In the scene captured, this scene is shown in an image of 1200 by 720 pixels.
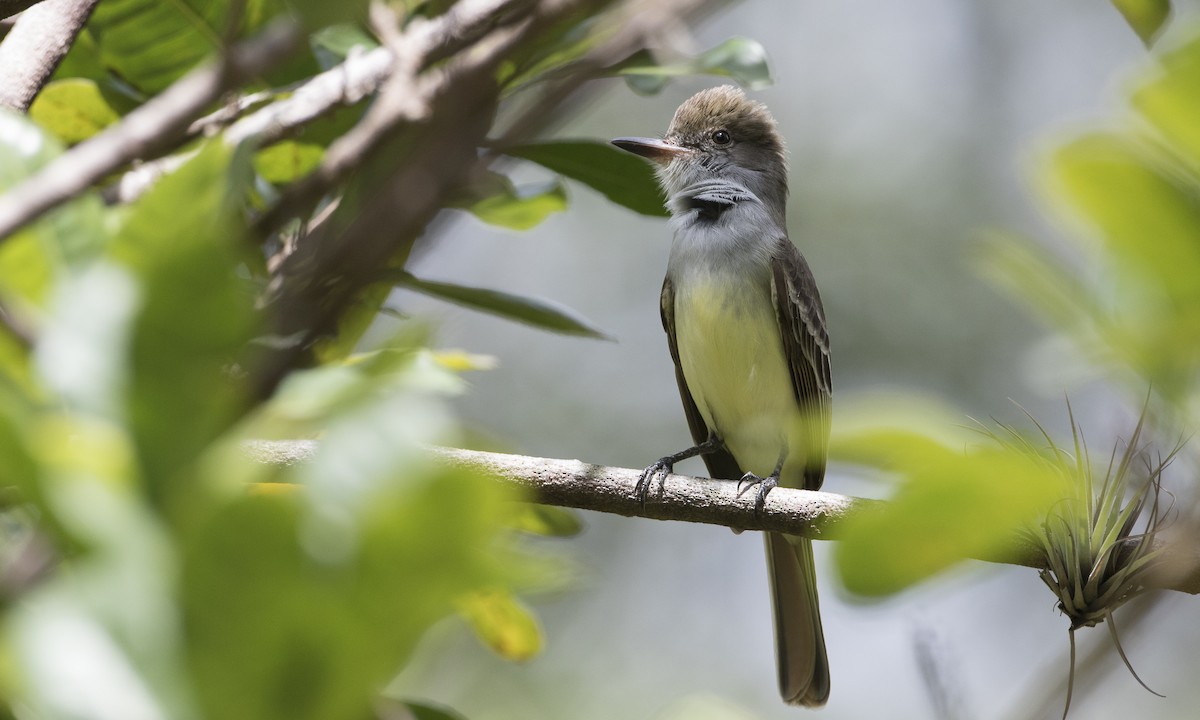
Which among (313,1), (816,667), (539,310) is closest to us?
(313,1)

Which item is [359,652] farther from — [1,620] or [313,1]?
[313,1]

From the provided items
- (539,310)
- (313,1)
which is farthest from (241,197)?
(539,310)

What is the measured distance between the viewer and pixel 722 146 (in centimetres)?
488

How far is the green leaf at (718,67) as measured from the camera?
2209 mm

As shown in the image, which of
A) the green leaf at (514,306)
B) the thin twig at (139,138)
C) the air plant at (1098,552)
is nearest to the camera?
the thin twig at (139,138)

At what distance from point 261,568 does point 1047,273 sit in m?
0.45

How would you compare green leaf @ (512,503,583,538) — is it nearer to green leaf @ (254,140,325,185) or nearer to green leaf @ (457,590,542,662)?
green leaf @ (457,590,542,662)

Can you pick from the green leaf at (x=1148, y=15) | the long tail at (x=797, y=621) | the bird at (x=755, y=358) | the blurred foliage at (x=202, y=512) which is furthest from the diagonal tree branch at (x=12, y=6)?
the long tail at (x=797, y=621)

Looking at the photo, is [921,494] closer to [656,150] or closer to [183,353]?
[183,353]

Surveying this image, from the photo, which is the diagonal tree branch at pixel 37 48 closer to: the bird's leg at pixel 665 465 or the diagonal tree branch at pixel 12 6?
the diagonal tree branch at pixel 12 6

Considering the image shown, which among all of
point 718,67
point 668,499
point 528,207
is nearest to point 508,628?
point 668,499

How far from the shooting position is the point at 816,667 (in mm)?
4176

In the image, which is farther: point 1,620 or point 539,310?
point 539,310

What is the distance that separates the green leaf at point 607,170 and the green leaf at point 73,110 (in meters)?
0.81
